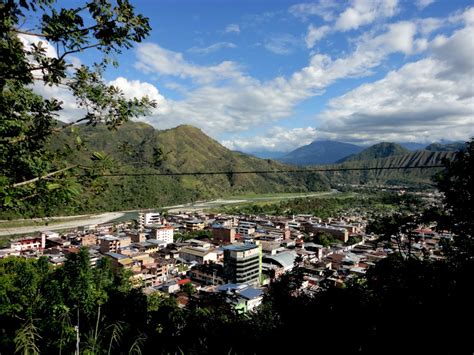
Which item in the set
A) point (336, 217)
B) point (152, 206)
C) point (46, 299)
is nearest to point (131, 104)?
point (46, 299)

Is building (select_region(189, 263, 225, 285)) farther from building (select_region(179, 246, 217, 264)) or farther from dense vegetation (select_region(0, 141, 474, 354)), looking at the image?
dense vegetation (select_region(0, 141, 474, 354))

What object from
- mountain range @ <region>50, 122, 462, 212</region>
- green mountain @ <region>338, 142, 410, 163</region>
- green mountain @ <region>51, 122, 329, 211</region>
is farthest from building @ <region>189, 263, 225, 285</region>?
green mountain @ <region>338, 142, 410, 163</region>

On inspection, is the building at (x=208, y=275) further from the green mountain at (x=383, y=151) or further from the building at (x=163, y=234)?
the green mountain at (x=383, y=151)

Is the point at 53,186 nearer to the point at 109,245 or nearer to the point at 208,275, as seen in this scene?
the point at 208,275

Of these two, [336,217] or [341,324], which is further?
[336,217]

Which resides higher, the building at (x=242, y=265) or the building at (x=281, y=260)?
the building at (x=242, y=265)

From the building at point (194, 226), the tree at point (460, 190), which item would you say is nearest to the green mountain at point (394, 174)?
the building at point (194, 226)

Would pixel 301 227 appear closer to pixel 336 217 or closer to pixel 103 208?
pixel 336 217
